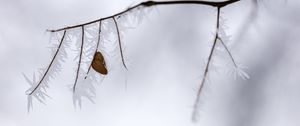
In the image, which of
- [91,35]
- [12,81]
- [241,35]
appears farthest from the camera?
[12,81]

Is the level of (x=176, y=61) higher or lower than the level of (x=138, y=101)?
higher

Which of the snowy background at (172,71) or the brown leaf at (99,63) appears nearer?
the brown leaf at (99,63)

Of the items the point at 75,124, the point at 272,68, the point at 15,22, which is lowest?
the point at 75,124

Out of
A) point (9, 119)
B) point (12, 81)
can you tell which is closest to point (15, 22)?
point (12, 81)

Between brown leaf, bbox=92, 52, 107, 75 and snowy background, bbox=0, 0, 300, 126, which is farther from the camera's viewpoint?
snowy background, bbox=0, 0, 300, 126

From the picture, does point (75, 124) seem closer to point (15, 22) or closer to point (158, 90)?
point (158, 90)

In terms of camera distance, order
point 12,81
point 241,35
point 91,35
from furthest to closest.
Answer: point 12,81 < point 241,35 < point 91,35

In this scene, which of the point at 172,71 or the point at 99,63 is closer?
the point at 99,63

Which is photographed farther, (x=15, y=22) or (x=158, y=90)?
(x=15, y=22)
